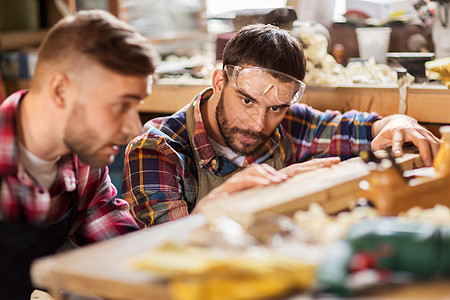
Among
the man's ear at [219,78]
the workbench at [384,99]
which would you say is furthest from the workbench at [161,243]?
the workbench at [384,99]

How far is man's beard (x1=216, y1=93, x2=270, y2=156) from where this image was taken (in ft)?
7.91

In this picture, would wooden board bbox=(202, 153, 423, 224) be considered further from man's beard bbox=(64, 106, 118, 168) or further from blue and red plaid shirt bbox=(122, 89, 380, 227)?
blue and red plaid shirt bbox=(122, 89, 380, 227)

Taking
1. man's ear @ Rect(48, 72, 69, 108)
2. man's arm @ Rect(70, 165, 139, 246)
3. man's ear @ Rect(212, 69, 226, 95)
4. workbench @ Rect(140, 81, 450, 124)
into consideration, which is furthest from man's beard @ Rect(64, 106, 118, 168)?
workbench @ Rect(140, 81, 450, 124)

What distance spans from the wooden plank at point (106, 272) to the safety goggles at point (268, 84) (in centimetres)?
108

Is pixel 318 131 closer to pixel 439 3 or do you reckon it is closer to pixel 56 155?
pixel 439 3

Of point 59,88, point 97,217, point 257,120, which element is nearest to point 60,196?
point 97,217

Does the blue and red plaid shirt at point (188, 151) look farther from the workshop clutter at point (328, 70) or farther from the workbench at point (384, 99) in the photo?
the workshop clutter at point (328, 70)

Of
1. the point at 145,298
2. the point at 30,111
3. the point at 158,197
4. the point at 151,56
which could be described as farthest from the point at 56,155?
the point at 145,298

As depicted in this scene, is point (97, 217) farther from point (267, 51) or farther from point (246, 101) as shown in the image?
point (267, 51)

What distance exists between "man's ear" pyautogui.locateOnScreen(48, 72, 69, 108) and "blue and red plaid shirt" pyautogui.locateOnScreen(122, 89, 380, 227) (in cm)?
66

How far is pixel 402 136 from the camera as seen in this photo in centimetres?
235

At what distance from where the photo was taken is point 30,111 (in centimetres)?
169

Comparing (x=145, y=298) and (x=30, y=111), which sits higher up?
(x=30, y=111)

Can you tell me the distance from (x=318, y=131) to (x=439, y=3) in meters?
1.04
